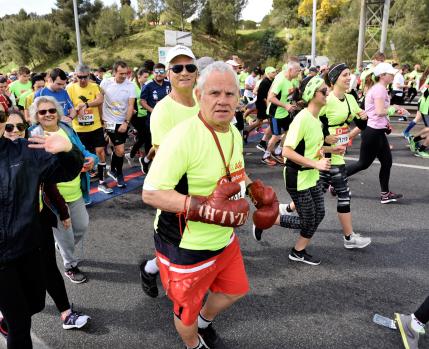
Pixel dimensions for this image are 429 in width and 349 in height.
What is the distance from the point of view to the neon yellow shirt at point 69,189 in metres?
3.27

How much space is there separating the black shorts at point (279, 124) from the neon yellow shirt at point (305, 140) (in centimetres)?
418

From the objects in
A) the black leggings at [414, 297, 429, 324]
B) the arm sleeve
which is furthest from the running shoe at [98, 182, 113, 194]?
the black leggings at [414, 297, 429, 324]

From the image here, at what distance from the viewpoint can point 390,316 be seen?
9.97 feet

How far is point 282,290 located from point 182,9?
164ft

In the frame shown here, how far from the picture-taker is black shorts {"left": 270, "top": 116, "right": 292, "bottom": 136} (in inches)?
303

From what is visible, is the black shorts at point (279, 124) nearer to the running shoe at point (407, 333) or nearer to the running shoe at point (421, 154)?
the running shoe at point (421, 154)

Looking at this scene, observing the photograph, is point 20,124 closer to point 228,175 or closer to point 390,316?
point 228,175

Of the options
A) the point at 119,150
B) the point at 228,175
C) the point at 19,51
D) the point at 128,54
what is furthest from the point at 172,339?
the point at 19,51

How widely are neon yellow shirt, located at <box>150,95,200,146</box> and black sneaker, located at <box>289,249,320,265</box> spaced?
6.08 ft

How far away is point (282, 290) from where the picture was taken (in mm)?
3402

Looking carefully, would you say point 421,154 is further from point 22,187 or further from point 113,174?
point 22,187

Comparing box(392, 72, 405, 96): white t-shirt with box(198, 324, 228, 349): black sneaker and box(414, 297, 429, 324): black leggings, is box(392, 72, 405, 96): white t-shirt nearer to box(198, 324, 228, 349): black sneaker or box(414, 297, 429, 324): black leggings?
box(414, 297, 429, 324): black leggings

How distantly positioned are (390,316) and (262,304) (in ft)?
3.44

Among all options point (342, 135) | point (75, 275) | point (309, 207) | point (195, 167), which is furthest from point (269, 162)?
point (195, 167)
